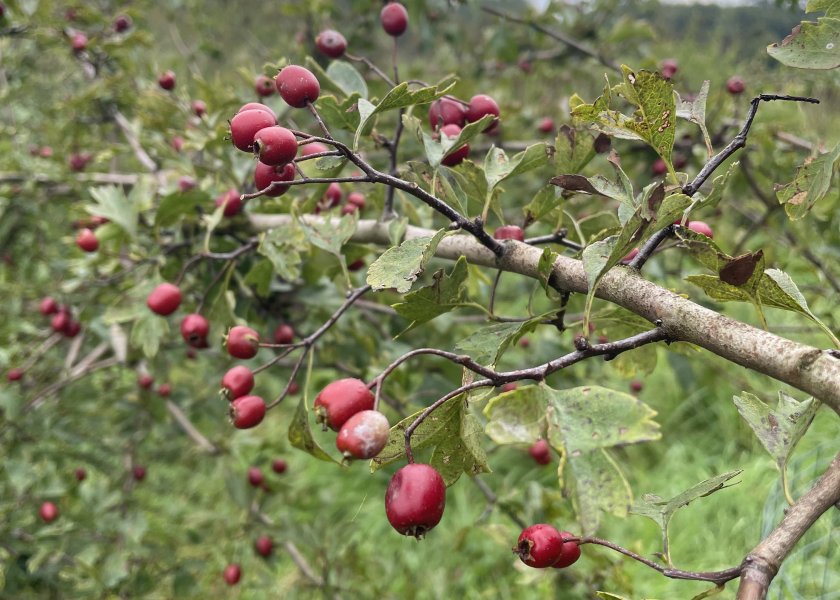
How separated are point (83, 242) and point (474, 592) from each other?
2.05 meters

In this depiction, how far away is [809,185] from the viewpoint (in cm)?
65

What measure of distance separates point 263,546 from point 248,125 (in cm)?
163

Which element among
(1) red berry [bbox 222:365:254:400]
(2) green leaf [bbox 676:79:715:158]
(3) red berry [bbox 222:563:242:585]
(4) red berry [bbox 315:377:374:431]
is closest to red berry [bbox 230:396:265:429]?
(1) red berry [bbox 222:365:254:400]

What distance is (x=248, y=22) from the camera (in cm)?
523

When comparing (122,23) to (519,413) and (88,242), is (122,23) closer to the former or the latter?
(88,242)

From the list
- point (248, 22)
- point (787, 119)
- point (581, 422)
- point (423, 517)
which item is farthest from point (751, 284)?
point (248, 22)

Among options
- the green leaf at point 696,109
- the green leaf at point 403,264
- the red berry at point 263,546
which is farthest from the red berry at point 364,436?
the red berry at point 263,546

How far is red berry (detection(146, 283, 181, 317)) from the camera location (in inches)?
45.4

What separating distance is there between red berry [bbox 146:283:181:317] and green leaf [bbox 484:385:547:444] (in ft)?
2.57

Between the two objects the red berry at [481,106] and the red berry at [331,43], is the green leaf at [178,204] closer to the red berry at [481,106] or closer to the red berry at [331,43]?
the red berry at [331,43]

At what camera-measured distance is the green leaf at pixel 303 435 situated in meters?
0.78

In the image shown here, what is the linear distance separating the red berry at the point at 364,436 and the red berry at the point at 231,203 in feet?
2.47

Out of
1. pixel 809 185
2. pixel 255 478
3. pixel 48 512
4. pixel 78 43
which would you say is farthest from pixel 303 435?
pixel 78 43

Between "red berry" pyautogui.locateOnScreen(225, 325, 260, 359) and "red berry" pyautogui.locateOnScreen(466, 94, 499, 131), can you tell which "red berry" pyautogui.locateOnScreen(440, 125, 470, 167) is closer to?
"red berry" pyautogui.locateOnScreen(466, 94, 499, 131)
